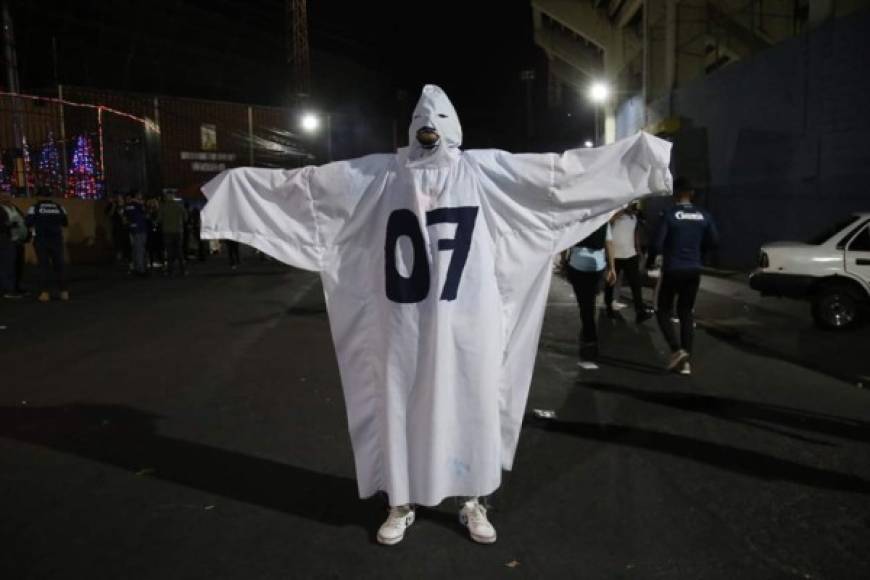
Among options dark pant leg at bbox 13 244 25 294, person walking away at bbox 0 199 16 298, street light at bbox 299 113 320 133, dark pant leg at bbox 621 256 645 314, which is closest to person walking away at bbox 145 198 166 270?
dark pant leg at bbox 13 244 25 294

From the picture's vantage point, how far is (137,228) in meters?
16.5

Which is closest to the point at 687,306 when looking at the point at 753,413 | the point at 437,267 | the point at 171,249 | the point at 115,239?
the point at 753,413

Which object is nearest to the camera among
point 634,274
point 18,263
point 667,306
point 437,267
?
point 437,267

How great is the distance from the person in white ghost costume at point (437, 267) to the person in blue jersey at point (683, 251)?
12.1ft

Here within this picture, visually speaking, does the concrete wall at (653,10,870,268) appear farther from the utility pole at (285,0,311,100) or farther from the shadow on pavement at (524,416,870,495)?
the utility pole at (285,0,311,100)

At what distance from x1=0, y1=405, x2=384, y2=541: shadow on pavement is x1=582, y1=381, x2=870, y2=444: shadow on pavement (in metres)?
3.06

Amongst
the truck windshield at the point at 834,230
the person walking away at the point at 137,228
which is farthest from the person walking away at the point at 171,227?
the truck windshield at the point at 834,230

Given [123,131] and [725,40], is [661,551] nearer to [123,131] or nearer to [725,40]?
[123,131]

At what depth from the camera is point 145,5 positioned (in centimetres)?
3562

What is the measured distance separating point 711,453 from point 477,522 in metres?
2.07

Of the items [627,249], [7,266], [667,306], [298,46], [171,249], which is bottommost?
[667,306]

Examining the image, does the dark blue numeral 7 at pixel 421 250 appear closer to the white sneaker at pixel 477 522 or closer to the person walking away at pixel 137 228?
the white sneaker at pixel 477 522

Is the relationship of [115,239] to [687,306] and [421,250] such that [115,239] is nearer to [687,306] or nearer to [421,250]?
[687,306]

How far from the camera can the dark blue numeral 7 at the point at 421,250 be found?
3381 mm
